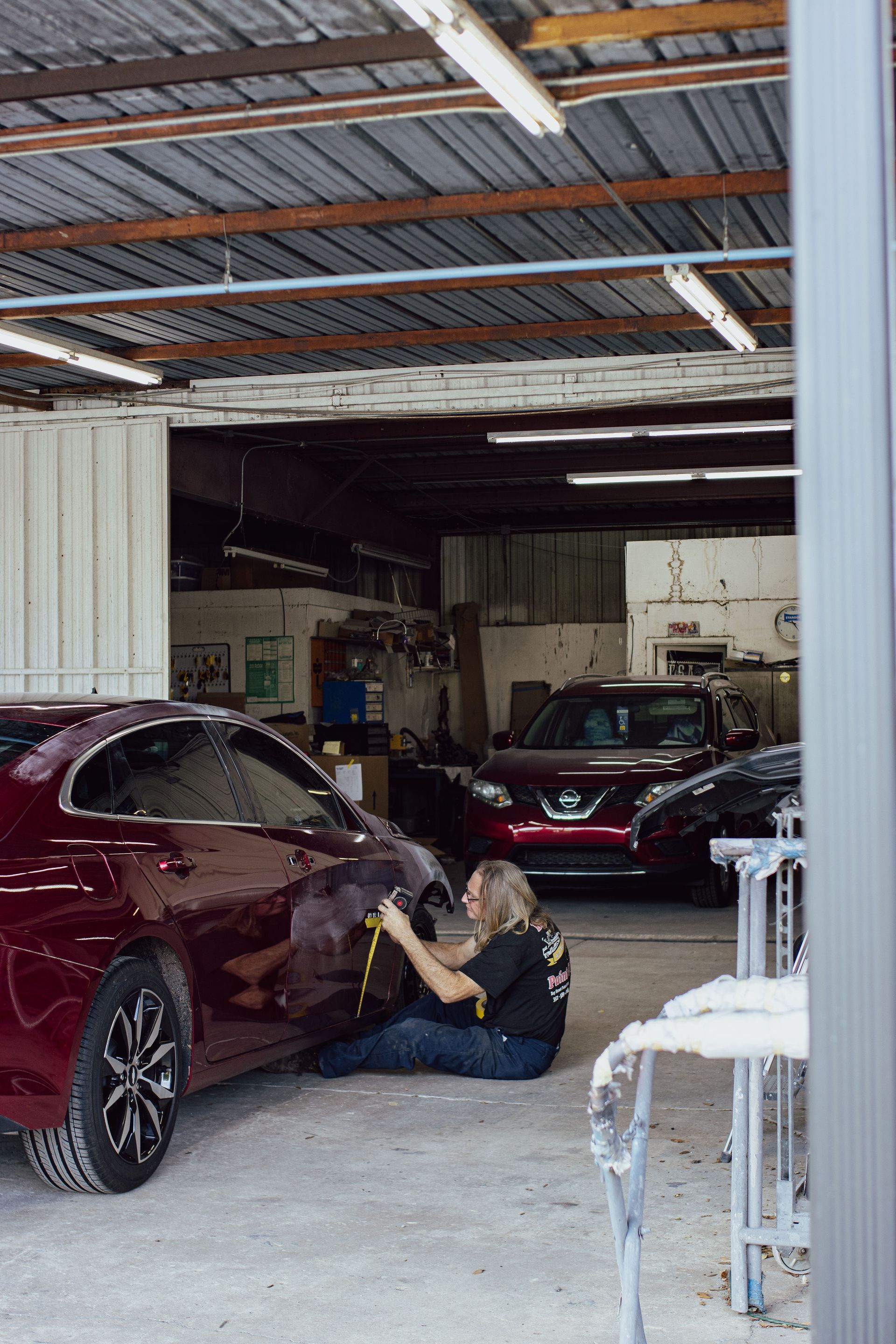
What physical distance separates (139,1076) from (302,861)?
4.11 ft

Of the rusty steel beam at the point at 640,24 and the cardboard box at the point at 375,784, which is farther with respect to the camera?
the cardboard box at the point at 375,784

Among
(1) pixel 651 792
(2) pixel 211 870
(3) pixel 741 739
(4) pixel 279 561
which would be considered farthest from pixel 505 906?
(4) pixel 279 561

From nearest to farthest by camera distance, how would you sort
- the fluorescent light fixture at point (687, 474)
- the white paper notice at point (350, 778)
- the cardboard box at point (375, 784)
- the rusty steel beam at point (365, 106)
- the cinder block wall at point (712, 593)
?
the rusty steel beam at point (365, 106)
the white paper notice at point (350, 778)
the cardboard box at point (375, 784)
the fluorescent light fixture at point (687, 474)
the cinder block wall at point (712, 593)

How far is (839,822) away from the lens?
4.38 ft

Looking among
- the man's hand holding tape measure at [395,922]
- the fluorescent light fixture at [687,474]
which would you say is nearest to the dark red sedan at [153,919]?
the man's hand holding tape measure at [395,922]

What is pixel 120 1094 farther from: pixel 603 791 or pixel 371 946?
pixel 603 791

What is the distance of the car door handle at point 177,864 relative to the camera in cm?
438

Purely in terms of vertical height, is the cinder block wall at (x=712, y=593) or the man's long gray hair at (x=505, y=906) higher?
the cinder block wall at (x=712, y=593)

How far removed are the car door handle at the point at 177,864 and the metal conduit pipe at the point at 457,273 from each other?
133 inches

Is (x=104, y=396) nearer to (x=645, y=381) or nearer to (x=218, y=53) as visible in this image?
(x=645, y=381)

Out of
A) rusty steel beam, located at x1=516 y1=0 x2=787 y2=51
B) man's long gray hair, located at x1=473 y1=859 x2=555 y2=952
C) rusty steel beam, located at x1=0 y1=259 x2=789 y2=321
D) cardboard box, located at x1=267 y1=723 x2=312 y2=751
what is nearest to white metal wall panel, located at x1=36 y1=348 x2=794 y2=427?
rusty steel beam, located at x1=0 y1=259 x2=789 y2=321

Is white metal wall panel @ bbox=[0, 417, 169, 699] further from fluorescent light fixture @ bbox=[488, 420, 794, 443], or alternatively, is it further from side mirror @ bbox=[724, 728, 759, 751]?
side mirror @ bbox=[724, 728, 759, 751]

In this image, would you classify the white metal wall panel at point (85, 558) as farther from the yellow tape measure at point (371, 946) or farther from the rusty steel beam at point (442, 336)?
the yellow tape measure at point (371, 946)

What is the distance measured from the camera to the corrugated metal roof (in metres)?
5.39
